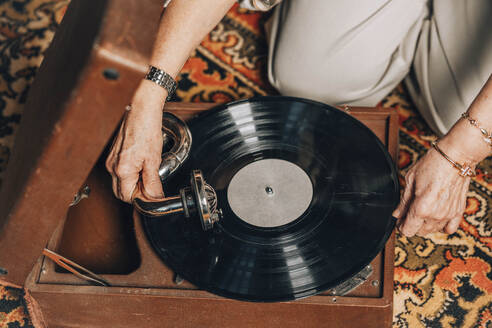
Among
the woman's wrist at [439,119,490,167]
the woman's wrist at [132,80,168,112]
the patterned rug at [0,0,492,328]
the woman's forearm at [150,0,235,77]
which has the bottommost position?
the patterned rug at [0,0,492,328]

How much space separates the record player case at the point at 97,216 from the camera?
1.35 ft

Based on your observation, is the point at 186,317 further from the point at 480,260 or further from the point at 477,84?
the point at 477,84

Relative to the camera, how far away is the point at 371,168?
2.81 feet

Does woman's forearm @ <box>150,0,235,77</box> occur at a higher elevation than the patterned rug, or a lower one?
higher

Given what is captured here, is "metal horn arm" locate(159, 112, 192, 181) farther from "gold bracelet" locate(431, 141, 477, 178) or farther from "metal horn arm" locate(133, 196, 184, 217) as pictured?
"gold bracelet" locate(431, 141, 477, 178)

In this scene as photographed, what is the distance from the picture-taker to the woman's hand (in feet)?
2.59

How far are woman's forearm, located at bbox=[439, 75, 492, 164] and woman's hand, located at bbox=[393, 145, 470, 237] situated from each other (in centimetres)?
3

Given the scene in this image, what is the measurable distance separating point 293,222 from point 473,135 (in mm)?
351

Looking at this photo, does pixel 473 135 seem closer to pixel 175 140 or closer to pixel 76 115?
pixel 175 140

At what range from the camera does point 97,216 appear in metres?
0.91

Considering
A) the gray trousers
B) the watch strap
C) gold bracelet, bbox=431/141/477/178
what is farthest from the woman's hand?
the watch strap

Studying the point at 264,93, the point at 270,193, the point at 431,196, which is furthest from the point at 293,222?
the point at 264,93

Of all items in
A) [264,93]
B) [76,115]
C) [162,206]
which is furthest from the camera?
[264,93]

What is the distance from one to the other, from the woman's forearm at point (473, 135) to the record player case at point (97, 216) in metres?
0.13
